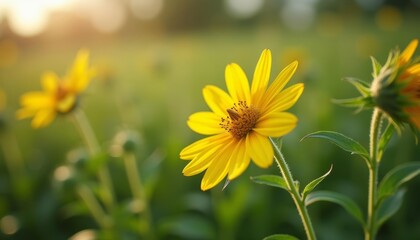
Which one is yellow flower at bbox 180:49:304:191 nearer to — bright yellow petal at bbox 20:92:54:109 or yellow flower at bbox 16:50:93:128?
yellow flower at bbox 16:50:93:128

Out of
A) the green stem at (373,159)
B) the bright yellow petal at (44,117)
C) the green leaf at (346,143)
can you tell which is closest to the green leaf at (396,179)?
the green stem at (373,159)

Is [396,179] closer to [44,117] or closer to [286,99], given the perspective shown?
[286,99]

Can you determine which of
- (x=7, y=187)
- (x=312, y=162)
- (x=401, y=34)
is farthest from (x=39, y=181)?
(x=401, y=34)

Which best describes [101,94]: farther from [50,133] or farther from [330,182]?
[330,182]

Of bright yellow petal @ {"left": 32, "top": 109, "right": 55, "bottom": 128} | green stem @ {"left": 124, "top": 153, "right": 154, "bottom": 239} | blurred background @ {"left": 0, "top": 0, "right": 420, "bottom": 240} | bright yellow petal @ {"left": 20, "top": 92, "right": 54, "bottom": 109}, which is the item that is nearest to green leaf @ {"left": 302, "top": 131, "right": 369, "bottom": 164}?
blurred background @ {"left": 0, "top": 0, "right": 420, "bottom": 240}

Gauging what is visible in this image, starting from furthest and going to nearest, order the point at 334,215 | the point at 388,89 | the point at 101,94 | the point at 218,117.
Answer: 1. the point at 101,94
2. the point at 334,215
3. the point at 218,117
4. the point at 388,89

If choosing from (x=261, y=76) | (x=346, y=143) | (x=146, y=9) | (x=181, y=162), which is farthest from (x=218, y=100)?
(x=146, y=9)

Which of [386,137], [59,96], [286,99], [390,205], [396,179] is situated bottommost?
[390,205]
